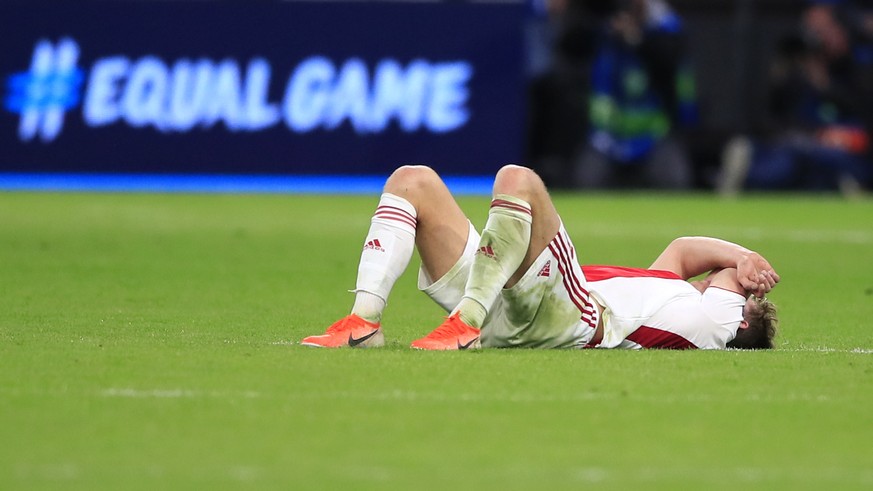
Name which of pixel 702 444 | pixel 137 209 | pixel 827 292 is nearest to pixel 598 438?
pixel 702 444

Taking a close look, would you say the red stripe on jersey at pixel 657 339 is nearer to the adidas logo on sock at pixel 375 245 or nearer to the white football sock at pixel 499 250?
the white football sock at pixel 499 250

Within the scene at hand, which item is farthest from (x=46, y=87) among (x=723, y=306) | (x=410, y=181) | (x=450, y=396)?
(x=450, y=396)

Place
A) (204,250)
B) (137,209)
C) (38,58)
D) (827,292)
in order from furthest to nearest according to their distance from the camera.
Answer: (38,58), (137,209), (204,250), (827,292)

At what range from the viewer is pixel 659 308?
22.0 ft

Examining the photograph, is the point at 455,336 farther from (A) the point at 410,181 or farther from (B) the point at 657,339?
(B) the point at 657,339

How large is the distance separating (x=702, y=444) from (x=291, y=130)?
1488 cm

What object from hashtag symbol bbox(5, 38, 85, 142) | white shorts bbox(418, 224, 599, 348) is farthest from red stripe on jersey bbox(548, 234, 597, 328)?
hashtag symbol bbox(5, 38, 85, 142)

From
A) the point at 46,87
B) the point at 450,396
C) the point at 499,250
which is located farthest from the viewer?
the point at 46,87

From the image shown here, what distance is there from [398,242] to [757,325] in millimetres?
1557

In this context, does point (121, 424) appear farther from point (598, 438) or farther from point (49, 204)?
point (49, 204)

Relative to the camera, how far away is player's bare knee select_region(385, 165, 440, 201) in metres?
6.63

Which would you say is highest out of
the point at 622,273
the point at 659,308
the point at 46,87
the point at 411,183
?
the point at 411,183

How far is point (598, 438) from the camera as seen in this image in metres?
4.98

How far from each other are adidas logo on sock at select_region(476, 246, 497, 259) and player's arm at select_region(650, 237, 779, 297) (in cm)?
90
